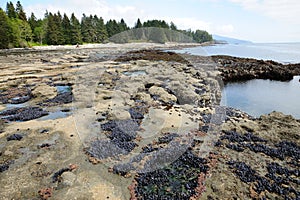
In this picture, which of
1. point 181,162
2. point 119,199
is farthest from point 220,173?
point 119,199

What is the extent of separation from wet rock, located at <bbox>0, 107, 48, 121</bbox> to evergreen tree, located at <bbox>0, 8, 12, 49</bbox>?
2793 inches

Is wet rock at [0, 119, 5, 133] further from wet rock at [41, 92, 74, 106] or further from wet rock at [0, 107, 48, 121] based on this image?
wet rock at [41, 92, 74, 106]

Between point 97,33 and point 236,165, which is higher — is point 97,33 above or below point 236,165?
above

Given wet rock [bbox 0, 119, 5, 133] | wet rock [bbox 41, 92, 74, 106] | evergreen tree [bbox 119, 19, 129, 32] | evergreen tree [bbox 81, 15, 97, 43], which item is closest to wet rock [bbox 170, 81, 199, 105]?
wet rock [bbox 41, 92, 74, 106]

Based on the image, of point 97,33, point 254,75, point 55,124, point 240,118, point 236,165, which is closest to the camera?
point 236,165

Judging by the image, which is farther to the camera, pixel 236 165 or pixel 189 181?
pixel 236 165

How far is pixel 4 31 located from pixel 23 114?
74044mm

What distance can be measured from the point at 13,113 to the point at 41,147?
26.8ft

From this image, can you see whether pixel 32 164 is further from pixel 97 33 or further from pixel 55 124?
pixel 97 33

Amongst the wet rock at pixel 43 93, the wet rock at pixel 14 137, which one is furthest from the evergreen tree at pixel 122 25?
the wet rock at pixel 14 137

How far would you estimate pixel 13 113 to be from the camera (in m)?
18.3

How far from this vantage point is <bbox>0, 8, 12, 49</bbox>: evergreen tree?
70850 mm

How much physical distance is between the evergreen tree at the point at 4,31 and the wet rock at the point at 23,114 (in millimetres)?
70934

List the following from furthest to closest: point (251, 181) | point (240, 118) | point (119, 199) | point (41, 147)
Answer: point (240, 118) → point (41, 147) → point (251, 181) → point (119, 199)
